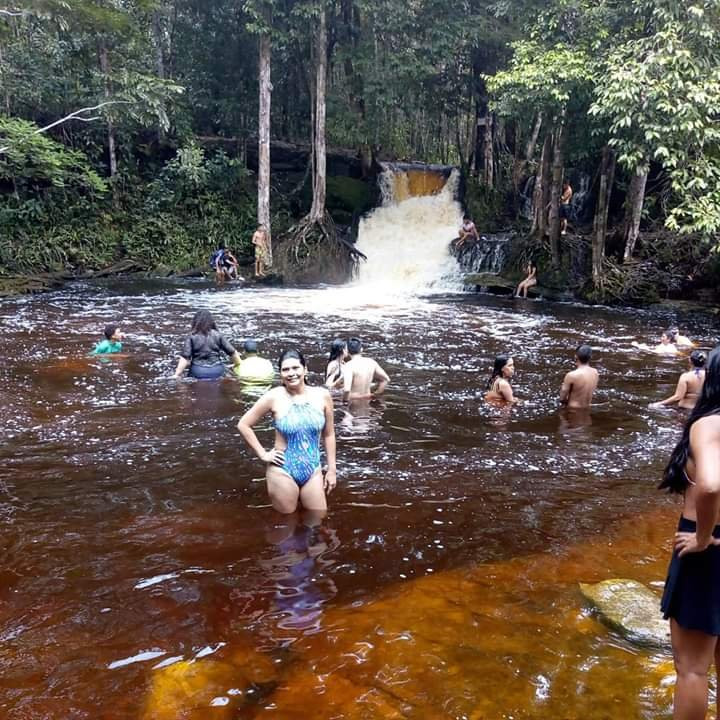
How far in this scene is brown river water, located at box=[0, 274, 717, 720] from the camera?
3.03m

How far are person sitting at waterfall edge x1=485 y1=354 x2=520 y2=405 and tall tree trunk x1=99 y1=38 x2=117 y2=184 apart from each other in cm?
1755

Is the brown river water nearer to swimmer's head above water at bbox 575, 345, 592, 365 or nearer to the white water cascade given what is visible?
swimmer's head above water at bbox 575, 345, 592, 365

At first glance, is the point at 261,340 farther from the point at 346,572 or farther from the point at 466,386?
the point at 346,572

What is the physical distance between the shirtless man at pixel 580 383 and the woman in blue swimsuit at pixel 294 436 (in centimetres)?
436

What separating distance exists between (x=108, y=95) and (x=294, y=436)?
19649 millimetres

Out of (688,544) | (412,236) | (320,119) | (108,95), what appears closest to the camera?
(688,544)

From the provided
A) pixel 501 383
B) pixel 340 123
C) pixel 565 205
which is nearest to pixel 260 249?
pixel 340 123

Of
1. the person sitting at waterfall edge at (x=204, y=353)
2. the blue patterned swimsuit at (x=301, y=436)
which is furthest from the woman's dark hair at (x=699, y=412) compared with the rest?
the person sitting at waterfall edge at (x=204, y=353)

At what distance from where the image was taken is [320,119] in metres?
22.1

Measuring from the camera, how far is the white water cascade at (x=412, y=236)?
878 inches

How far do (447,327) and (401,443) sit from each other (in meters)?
8.01

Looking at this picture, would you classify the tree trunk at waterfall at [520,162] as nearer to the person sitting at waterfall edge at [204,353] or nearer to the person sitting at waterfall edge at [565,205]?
the person sitting at waterfall edge at [565,205]

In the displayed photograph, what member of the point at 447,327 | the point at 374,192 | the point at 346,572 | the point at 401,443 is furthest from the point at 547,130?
the point at 346,572

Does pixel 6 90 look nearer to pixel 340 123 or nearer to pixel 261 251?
pixel 261 251
